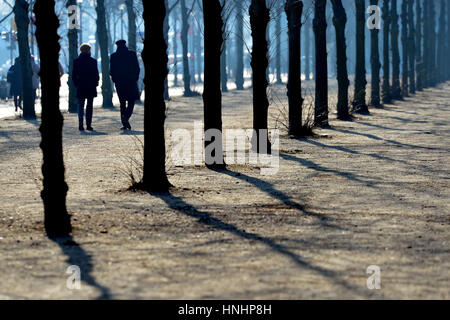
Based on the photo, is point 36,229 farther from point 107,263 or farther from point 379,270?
point 379,270

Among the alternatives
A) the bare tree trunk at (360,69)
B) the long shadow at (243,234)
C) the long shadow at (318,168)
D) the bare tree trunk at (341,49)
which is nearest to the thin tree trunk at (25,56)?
the bare tree trunk at (341,49)

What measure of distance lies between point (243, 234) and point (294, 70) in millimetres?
11077

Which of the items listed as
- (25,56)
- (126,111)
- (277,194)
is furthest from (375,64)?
(277,194)

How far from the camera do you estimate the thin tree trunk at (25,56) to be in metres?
25.5

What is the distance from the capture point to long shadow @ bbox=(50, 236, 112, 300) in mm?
6133

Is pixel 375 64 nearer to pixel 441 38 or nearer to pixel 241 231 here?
pixel 241 231

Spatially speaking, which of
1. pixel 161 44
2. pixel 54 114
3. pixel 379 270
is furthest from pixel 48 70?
pixel 379 270

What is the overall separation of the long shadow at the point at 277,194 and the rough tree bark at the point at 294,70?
6.22 m

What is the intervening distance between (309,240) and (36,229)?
94.9 inches

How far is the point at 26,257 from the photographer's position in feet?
23.8

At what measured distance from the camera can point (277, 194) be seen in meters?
10.8

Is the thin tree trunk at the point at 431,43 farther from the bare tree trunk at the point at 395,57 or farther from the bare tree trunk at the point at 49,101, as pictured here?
the bare tree trunk at the point at 49,101

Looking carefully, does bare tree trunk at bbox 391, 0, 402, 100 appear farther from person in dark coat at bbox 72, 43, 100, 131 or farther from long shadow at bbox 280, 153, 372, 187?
long shadow at bbox 280, 153, 372, 187

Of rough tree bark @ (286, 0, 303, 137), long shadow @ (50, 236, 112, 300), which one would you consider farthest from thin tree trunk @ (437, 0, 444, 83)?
long shadow @ (50, 236, 112, 300)
